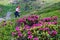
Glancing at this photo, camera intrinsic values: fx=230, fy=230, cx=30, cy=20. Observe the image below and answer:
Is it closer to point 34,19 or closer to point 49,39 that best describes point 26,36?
point 49,39

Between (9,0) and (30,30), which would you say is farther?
(9,0)

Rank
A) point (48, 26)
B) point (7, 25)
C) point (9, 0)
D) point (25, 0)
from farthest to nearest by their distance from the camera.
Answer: point (9, 0)
point (25, 0)
point (7, 25)
point (48, 26)

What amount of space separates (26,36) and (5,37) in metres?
4.82

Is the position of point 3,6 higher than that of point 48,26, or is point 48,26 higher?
point 48,26

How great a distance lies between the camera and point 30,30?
20016 mm

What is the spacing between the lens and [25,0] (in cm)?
7750

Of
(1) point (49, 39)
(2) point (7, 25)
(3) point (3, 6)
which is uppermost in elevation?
(1) point (49, 39)

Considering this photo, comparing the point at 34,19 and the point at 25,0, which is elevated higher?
the point at 34,19

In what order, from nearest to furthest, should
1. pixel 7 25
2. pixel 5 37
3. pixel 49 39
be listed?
1. pixel 49 39
2. pixel 5 37
3. pixel 7 25

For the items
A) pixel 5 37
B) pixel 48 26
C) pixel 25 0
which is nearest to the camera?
pixel 48 26

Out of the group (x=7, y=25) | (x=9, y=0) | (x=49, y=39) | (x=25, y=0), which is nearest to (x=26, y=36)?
(x=49, y=39)

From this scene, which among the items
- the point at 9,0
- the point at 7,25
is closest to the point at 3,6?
the point at 9,0

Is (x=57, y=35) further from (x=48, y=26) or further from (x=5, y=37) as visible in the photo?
(x=5, y=37)

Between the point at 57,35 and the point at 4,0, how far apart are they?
6824 cm
